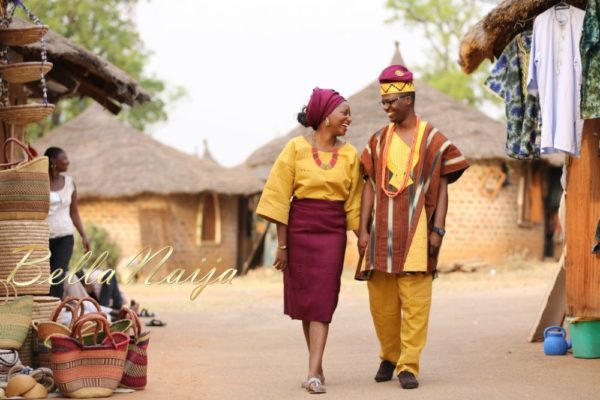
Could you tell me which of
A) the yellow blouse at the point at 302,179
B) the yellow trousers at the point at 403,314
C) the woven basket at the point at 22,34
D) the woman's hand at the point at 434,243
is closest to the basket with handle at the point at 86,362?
the yellow blouse at the point at 302,179

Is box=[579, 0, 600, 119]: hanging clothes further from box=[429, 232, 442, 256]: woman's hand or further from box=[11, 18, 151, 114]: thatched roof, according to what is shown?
→ box=[11, 18, 151, 114]: thatched roof

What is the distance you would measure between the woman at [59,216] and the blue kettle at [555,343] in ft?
12.7

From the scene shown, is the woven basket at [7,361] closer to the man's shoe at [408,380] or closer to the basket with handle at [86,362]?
the basket with handle at [86,362]

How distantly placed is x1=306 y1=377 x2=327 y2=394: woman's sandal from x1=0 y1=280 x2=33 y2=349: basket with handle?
1703 millimetres

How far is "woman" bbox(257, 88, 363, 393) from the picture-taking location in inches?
258

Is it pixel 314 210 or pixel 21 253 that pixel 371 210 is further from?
pixel 21 253

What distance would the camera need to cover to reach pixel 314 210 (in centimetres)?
660

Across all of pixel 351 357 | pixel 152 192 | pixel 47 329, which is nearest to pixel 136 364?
pixel 47 329

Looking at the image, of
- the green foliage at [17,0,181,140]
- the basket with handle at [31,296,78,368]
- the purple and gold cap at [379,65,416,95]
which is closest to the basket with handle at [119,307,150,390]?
the basket with handle at [31,296,78,368]

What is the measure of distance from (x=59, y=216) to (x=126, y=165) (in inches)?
632

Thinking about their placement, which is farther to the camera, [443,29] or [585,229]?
[443,29]

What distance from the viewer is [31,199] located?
702 centimetres

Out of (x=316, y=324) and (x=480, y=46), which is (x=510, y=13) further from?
(x=316, y=324)

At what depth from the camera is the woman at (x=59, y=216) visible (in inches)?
361
